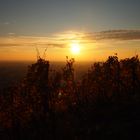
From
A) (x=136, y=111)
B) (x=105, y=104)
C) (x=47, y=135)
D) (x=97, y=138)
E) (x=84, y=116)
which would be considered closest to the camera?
(x=97, y=138)

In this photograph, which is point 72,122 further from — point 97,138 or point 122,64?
point 122,64

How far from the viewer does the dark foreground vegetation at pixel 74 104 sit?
49656 millimetres

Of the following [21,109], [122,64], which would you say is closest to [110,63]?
[122,64]

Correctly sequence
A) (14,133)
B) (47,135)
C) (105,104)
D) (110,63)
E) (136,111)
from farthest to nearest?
(110,63) < (105,104) < (136,111) < (14,133) < (47,135)

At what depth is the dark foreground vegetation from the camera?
49.7 meters

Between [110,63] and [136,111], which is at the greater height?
[110,63]

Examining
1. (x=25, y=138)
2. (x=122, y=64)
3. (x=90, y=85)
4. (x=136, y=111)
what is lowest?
(x=25, y=138)

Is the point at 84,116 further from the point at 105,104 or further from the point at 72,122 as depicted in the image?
the point at 105,104

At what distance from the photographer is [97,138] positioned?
144 ft

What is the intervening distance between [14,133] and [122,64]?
3712 centimetres

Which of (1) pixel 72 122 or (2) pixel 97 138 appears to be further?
(1) pixel 72 122

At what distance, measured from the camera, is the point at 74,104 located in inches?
3031

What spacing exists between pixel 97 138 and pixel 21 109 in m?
17.6

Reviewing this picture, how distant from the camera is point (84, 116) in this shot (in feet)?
213
